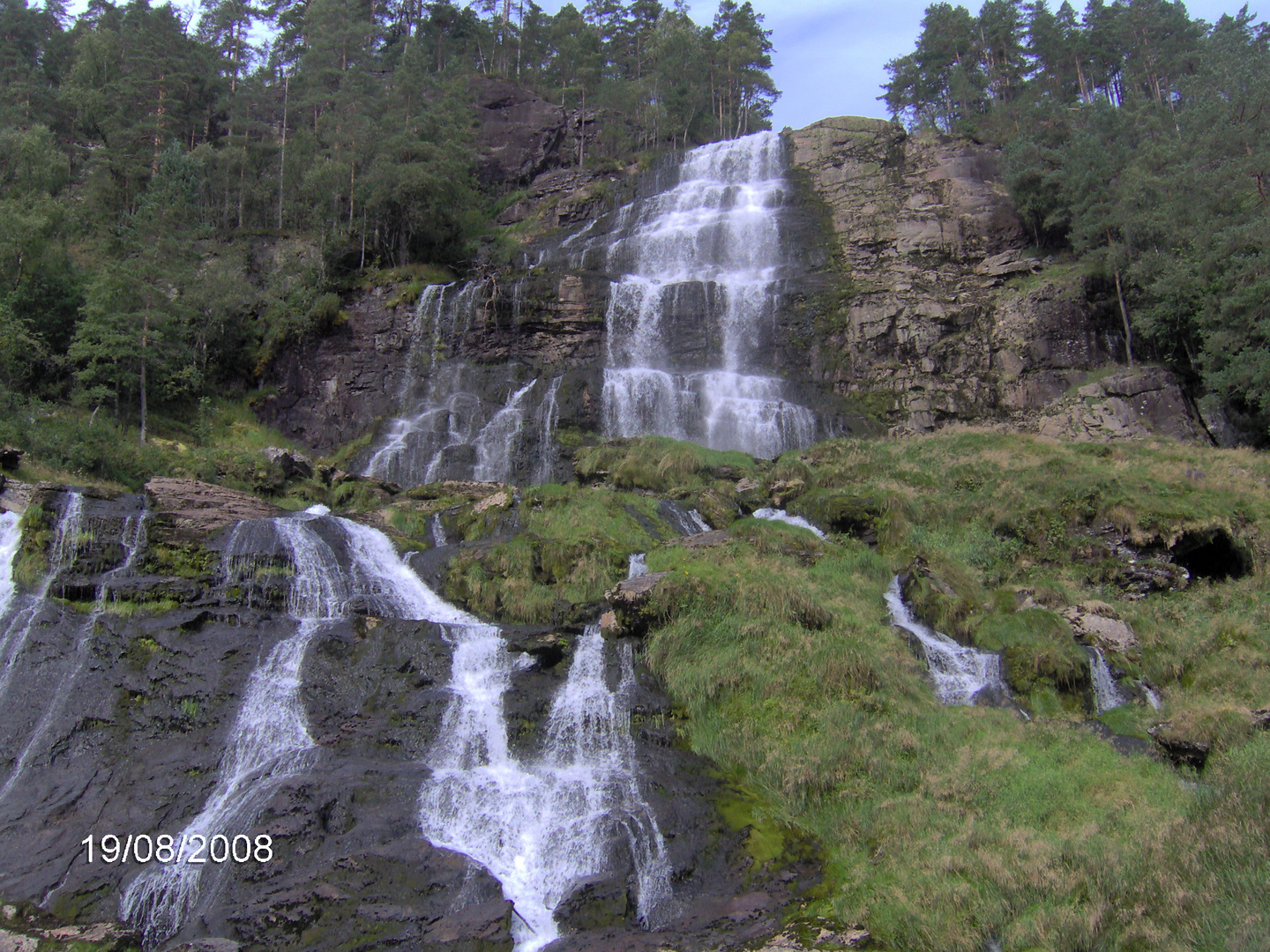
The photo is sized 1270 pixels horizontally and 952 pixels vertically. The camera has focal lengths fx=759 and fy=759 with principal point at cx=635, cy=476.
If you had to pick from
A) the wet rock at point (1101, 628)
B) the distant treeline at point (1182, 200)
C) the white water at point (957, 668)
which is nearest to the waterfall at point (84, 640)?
the white water at point (957, 668)

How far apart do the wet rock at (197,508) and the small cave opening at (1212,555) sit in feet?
62.8

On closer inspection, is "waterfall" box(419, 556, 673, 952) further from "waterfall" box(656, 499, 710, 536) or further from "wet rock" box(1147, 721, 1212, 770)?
"wet rock" box(1147, 721, 1212, 770)

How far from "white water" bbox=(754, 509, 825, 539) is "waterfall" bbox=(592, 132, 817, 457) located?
7.04 m

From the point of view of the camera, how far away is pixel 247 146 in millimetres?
38438

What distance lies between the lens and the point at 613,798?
31.2 feet

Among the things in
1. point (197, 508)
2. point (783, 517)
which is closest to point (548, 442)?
point (783, 517)

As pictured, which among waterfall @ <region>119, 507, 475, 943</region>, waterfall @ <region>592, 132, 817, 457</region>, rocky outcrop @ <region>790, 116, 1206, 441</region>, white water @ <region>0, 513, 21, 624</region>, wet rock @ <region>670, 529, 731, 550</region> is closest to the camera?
waterfall @ <region>119, 507, 475, 943</region>

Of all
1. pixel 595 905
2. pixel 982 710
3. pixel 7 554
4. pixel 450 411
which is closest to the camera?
pixel 595 905

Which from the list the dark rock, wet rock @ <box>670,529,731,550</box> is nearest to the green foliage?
wet rock @ <box>670,529,731,550</box>

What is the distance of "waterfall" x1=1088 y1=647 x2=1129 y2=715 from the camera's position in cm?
1172

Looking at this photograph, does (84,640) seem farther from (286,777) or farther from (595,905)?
(595,905)

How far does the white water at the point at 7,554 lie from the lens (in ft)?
39.7

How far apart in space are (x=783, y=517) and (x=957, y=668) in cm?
652

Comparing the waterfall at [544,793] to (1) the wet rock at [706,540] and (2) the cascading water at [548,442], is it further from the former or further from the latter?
(2) the cascading water at [548,442]
